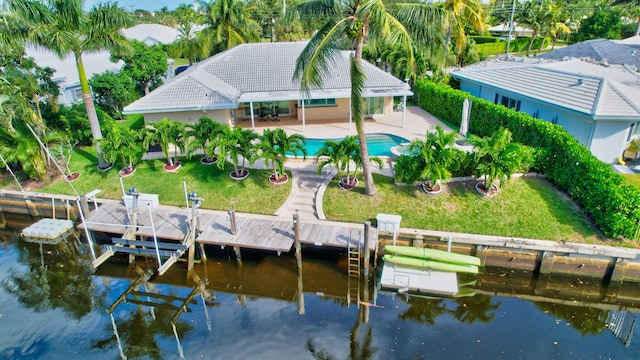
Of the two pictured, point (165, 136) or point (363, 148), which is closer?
point (363, 148)

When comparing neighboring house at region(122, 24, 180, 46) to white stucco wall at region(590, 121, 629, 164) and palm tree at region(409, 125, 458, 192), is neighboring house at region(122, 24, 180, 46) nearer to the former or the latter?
palm tree at region(409, 125, 458, 192)

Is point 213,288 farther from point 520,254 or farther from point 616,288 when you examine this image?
point 616,288

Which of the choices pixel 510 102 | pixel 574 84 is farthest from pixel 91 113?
pixel 574 84

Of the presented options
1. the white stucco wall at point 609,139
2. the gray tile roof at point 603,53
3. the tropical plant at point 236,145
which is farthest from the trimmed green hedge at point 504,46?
the tropical plant at point 236,145

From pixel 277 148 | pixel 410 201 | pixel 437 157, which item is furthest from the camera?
pixel 277 148

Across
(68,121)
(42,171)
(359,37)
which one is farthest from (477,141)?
(68,121)

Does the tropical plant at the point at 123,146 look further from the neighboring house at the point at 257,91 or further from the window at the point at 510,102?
the window at the point at 510,102

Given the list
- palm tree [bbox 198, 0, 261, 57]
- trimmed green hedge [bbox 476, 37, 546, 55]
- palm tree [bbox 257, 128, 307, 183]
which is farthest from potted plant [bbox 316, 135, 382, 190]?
trimmed green hedge [bbox 476, 37, 546, 55]

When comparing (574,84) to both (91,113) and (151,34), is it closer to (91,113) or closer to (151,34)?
(91,113)
